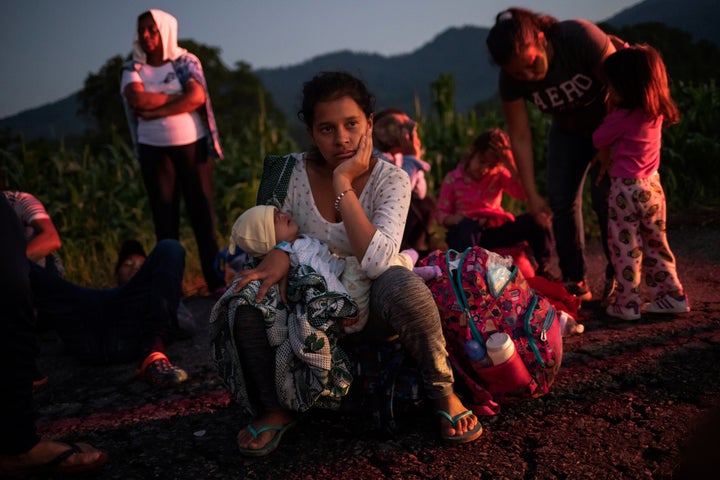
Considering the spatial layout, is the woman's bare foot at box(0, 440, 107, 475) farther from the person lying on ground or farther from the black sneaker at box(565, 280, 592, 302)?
the black sneaker at box(565, 280, 592, 302)

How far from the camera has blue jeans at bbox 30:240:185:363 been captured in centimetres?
312

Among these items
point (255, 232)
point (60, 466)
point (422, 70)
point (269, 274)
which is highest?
point (422, 70)

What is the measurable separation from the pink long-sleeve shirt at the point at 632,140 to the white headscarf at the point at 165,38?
3.22m

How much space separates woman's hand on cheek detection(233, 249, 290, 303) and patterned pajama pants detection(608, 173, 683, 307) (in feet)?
6.84

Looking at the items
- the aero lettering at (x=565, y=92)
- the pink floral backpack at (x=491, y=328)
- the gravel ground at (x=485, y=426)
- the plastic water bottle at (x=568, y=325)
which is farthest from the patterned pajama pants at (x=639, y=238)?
the pink floral backpack at (x=491, y=328)

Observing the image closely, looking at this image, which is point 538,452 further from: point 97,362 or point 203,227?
point 203,227

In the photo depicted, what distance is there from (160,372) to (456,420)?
1654mm

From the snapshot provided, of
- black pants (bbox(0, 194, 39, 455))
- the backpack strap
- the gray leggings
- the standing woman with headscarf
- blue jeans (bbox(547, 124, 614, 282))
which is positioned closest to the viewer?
black pants (bbox(0, 194, 39, 455))

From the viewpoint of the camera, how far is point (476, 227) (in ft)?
13.4

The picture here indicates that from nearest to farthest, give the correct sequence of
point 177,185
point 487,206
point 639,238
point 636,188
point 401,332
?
point 401,332 → point 636,188 → point 639,238 → point 487,206 → point 177,185

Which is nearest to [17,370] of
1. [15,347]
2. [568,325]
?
[15,347]

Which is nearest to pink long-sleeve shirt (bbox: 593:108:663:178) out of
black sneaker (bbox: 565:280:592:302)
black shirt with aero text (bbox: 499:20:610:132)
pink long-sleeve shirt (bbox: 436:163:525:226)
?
black shirt with aero text (bbox: 499:20:610:132)

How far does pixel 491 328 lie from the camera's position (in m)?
2.22

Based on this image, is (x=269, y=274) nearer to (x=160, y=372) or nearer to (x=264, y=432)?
(x=264, y=432)
